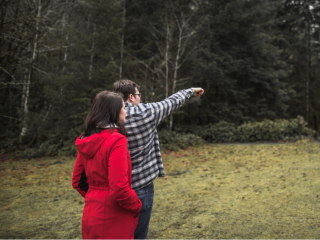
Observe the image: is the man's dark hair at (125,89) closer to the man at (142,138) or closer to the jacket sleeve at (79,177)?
the man at (142,138)

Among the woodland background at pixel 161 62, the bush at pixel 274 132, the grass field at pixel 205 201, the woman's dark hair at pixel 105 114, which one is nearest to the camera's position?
the woman's dark hair at pixel 105 114

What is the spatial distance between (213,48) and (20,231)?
15.9m

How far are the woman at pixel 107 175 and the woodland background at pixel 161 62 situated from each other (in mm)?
8978

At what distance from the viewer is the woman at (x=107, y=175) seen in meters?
1.55

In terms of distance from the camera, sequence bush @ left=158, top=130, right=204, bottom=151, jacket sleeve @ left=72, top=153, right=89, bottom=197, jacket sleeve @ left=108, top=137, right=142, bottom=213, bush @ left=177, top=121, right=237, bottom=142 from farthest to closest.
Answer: bush @ left=177, top=121, right=237, bottom=142
bush @ left=158, top=130, right=204, bottom=151
jacket sleeve @ left=72, top=153, right=89, bottom=197
jacket sleeve @ left=108, top=137, right=142, bottom=213

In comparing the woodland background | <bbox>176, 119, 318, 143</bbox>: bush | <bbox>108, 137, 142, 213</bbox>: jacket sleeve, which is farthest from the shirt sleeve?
<bbox>176, 119, 318, 143</bbox>: bush

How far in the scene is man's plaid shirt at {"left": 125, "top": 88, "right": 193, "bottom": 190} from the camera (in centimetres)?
188

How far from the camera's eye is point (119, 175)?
1.54 m

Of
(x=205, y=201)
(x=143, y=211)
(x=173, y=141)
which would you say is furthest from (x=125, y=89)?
(x=173, y=141)

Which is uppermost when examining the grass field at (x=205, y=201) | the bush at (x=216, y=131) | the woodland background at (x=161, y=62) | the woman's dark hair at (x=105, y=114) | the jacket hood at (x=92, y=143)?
the woodland background at (x=161, y=62)

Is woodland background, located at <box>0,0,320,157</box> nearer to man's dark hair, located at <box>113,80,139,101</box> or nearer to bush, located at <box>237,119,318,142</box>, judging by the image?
bush, located at <box>237,119,318,142</box>

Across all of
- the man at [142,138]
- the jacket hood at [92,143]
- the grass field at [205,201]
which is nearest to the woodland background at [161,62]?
the grass field at [205,201]

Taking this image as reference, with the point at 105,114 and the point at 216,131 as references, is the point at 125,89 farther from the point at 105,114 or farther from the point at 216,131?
the point at 216,131

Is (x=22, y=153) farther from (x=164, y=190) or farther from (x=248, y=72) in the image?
(x=248, y=72)
